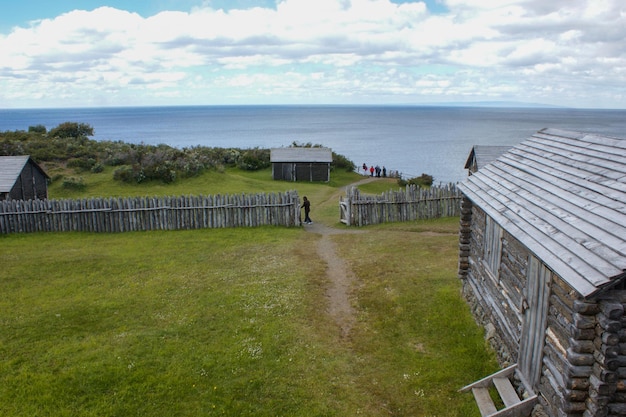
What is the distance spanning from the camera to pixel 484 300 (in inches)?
460

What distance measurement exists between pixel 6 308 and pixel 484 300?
12.5 m

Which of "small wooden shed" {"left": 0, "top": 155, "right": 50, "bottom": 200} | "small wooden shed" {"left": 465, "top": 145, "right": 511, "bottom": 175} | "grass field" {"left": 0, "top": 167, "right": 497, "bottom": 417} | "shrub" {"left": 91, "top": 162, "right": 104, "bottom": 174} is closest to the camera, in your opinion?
"grass field" {"left": 0, "top": 167, "right": 497, "bottom": 417}

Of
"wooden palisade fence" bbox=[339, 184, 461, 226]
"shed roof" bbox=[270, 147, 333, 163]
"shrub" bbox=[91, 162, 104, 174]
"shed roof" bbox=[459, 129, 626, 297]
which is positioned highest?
"shed roof" bbox=[459, 129, 626, 297]

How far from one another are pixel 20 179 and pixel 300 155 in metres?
20.7

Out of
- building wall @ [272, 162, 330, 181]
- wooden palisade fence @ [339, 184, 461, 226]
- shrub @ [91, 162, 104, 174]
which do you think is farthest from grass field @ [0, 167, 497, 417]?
building wall @ [272, 162, 330, 181]

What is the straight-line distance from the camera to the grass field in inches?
362

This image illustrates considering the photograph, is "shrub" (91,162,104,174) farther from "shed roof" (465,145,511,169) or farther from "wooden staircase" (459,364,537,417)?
"wooden staircase" (459,364,537,417)

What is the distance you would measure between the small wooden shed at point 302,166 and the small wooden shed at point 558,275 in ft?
89.7

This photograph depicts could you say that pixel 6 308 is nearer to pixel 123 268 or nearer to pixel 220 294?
pixel 123 268

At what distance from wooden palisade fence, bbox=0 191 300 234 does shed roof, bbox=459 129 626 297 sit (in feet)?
40.8

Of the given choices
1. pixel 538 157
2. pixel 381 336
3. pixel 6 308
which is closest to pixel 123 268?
pixel 6 308

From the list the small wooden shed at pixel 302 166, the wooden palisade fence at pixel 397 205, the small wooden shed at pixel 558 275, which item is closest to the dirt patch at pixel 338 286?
the small wooden shed at pixel 558 275

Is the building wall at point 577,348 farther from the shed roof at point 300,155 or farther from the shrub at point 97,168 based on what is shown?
the shrub at point 97,168

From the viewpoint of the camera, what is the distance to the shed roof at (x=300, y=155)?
39.0m
